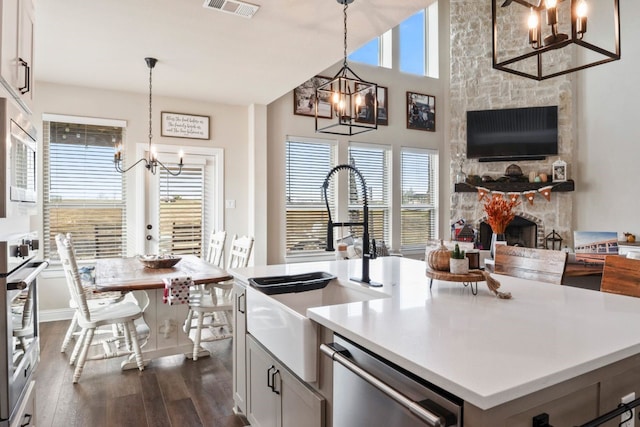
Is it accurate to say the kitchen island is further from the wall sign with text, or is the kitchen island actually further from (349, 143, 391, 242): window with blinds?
(349, 143, 391, 242): window with blinds

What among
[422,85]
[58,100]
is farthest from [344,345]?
[422,85]

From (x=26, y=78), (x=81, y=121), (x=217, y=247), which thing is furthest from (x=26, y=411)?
(x=81, y=121)

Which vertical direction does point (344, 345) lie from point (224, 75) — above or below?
below

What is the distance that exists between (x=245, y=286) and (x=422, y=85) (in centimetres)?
603

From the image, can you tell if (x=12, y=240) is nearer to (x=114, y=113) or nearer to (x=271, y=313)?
(x=271, y=313)

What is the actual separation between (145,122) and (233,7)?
270 cm

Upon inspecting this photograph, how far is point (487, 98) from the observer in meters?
6.70

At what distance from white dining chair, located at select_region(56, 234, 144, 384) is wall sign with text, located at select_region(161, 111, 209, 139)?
2.36 meters

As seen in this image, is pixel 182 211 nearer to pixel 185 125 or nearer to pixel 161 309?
pixel 185 125

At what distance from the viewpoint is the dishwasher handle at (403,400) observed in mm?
862

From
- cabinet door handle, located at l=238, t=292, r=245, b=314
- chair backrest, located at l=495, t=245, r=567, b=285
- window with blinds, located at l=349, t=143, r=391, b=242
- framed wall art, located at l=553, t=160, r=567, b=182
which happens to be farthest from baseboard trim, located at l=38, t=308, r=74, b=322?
framed wall art, located at l=553, t=160, r=567, b=182

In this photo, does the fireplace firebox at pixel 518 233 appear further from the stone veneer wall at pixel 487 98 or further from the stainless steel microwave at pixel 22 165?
the stainless steel microwave at pixel 22 165

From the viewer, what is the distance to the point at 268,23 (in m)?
2.91

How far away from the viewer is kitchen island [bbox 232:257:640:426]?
2.80 ft
